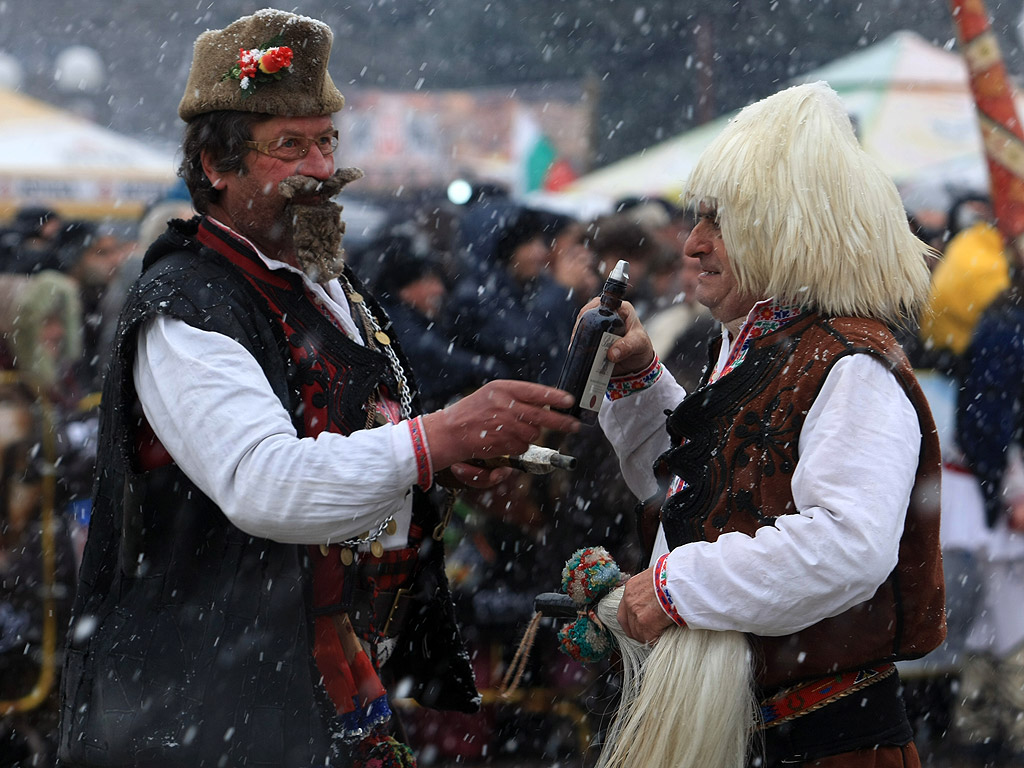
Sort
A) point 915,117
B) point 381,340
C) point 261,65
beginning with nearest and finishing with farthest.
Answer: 1. point 261,65
2. point 381,340
3. point 915,117

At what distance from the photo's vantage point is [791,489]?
2340 mm

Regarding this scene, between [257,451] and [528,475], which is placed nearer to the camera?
[257,451]

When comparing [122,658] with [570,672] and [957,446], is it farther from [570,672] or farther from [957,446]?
[957,446]

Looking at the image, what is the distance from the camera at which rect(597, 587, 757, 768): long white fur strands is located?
7.71 feet

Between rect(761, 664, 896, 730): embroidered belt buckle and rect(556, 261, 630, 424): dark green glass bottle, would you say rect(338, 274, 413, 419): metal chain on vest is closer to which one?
rect(556, 261, 630, 424): dark green glass bottle

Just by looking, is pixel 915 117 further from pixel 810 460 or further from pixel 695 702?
pixel 695 702

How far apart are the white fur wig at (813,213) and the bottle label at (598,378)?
0.35m

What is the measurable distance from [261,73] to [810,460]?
158 centimetres

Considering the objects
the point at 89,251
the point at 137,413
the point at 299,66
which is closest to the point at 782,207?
the point at 299,66

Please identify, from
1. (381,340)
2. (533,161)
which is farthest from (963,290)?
(533,161)

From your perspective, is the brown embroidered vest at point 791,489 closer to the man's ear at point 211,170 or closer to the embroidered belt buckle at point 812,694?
the embroidered belt buckle at point 812,694

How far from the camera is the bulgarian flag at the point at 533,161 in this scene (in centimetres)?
1559

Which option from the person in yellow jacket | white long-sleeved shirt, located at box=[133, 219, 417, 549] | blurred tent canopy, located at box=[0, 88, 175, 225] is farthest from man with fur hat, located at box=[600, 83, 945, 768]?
blurred tent canopy, located at box=[0, 88, 175, 225]

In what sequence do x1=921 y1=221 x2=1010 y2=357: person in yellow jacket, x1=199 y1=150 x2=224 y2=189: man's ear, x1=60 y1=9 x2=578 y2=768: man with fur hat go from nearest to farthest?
x1=60 y1=9 x2=578 y2=768: man with fur hat < x1=199 y1=150 x2=224 y2=189: man's ear < x1=921 y1=221 x2=1010 y2=357: person in yellow jacket
